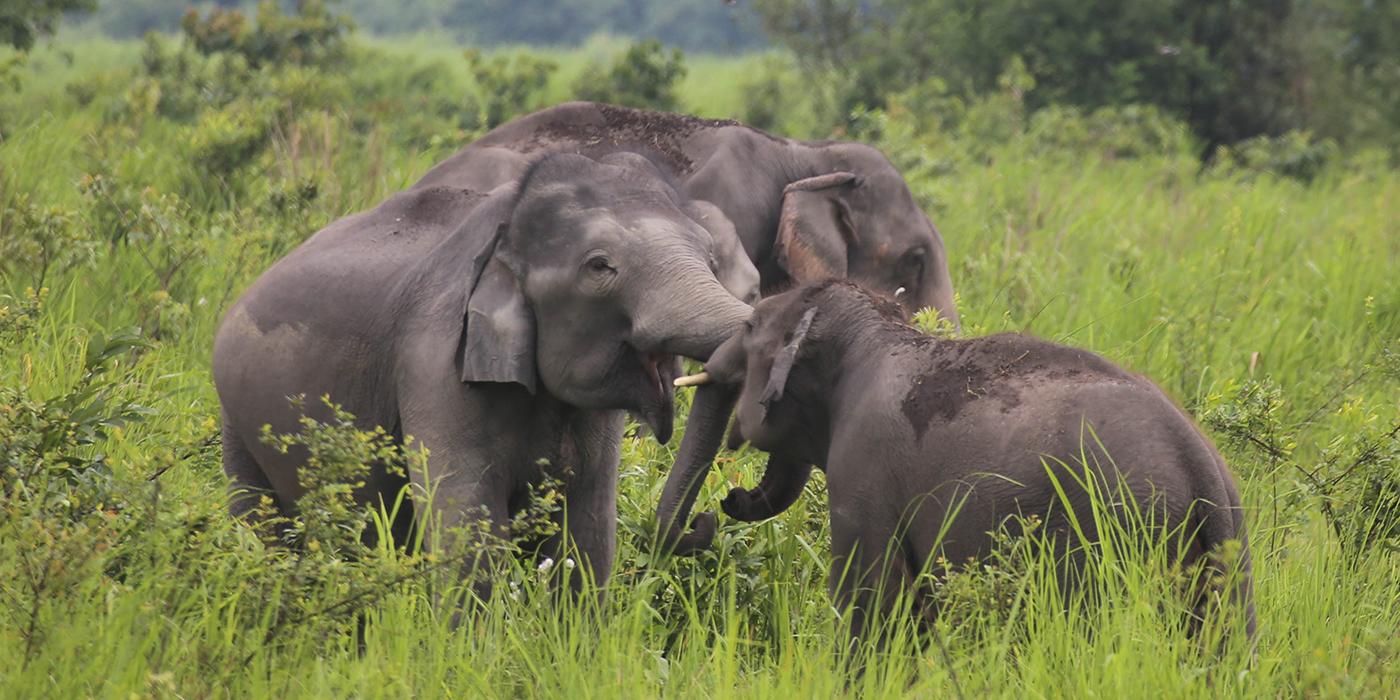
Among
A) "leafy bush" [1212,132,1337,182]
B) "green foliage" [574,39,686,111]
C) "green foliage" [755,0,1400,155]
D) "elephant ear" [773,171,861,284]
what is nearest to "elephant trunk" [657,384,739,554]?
"elephant ear" [773,171,861,284]

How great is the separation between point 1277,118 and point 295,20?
26.7ft

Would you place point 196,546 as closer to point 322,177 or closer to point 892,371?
point 892,371

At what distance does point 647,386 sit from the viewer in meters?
4.71

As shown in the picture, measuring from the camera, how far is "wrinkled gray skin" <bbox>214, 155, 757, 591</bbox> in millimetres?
4648

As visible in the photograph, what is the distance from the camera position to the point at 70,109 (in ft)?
41.1

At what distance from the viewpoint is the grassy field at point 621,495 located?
160 inches

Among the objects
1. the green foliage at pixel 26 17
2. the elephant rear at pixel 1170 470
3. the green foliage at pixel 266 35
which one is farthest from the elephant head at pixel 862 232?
the green foliage at pixel 266 35

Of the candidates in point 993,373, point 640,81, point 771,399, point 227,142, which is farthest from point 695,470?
point 640,81

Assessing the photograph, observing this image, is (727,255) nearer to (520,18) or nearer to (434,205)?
(434,205)

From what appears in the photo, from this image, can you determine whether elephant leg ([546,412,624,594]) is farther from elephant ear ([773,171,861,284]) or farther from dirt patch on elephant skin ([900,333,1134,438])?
elephant ear ([773,171,861,284])

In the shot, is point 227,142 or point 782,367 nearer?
point 782,367

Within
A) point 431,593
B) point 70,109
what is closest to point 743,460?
point 431,593

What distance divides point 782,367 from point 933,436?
400 mm

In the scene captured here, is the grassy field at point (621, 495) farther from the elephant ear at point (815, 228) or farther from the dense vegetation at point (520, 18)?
the dense vegetation at point (520, 18)
